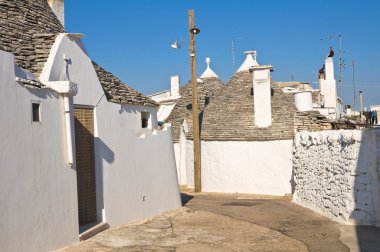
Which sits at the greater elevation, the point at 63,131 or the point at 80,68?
the point at 80,68

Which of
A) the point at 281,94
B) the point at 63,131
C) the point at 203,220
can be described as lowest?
the point at 203,220

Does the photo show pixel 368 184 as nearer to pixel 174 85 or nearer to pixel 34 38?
pixel 34 38

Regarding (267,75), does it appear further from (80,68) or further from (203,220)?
(80,68)

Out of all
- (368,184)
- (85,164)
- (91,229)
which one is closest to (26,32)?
(85,164)

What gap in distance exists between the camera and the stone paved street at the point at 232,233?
9.26 meters

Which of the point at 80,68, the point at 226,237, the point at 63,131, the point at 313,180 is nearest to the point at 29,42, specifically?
the point at 80,68

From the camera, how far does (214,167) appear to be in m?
20.5

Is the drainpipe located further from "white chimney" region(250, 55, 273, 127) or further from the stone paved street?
"white chimney" region(250, 55, 273, 127)

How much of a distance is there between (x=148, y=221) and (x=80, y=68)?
4347 mm

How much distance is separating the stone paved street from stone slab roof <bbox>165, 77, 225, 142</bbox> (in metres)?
10.4

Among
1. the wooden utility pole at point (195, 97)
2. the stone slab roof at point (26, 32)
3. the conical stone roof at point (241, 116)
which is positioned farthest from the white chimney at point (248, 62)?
the stone slab roof at point (26, 32)

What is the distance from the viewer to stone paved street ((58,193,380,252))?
30.4 feet

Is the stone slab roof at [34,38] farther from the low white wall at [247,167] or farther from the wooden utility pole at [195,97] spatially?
the low white wall at [247,167]

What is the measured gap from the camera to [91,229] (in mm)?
9852
